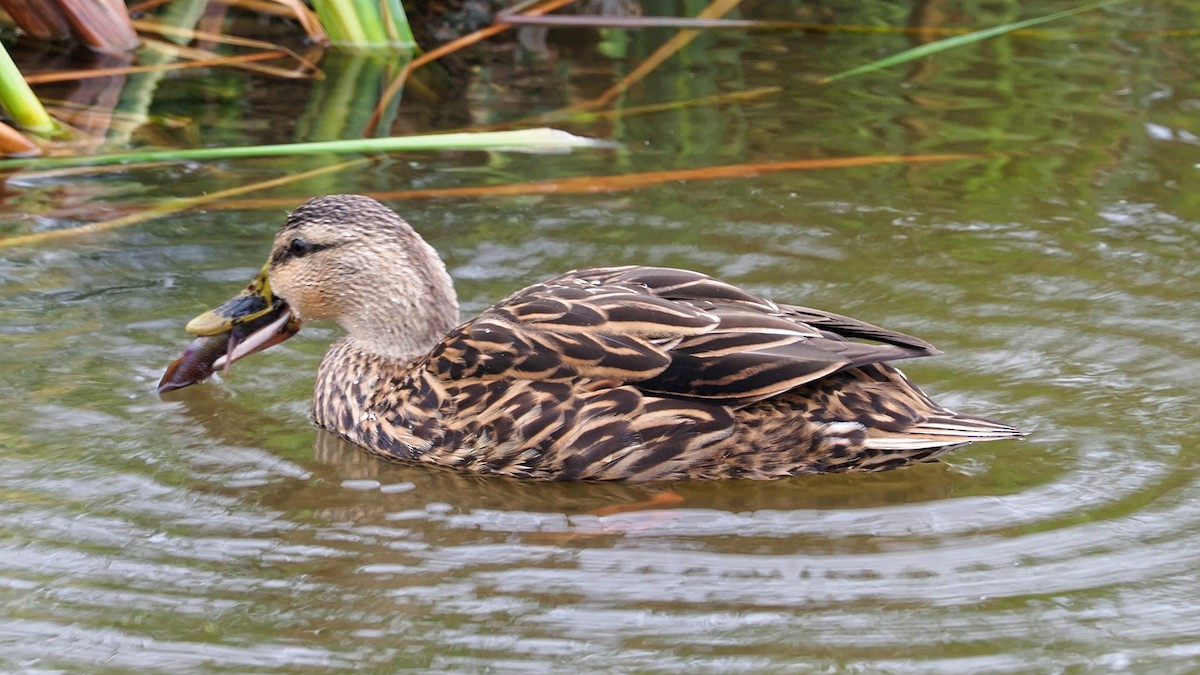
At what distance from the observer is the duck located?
538 centimetres

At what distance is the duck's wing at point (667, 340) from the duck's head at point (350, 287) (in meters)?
0.42

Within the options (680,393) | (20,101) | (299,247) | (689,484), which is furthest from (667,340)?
(20,101)

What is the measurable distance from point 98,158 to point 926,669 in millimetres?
4859

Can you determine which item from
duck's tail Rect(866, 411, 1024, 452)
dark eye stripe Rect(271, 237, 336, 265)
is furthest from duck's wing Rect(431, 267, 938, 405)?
dark eye stripe Rect(271, 237, 336, 265)

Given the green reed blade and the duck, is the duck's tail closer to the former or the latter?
the duck

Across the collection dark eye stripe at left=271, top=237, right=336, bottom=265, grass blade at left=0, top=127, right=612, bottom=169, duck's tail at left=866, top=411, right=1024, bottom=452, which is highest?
grass blade at left=0, top=127, right=612, bottom=169

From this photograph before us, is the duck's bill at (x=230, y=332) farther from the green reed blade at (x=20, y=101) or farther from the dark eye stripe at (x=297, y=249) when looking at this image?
the green reed blade at (x=20, y=101)

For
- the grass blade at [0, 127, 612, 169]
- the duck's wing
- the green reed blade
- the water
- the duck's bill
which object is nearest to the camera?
the water

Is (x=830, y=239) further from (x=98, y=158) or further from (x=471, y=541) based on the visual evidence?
(x=98, y=158)

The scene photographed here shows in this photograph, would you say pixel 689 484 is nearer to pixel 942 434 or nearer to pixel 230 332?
pixel 942 434

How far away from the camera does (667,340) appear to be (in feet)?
17.9

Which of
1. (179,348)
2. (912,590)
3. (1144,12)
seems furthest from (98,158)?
(1144,12)

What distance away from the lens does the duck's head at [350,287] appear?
620 centimetres

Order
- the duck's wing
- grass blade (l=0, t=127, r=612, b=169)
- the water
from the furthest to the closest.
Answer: grass blade (l=0, t=127, r=612, b=169), the duck's wing, the water
